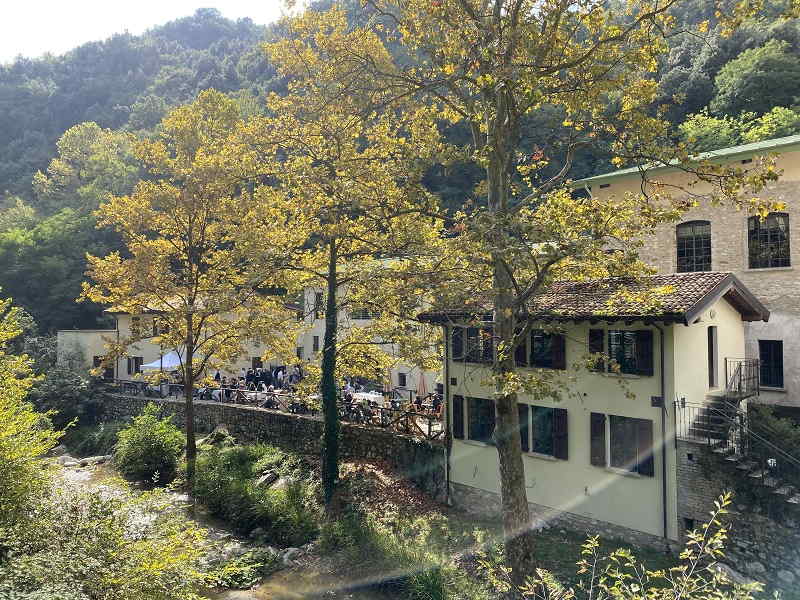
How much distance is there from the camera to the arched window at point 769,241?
1889 cm

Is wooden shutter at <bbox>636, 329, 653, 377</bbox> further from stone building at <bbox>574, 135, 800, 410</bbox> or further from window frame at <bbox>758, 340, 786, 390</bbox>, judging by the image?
window frame at <bbox>758, 340, 786, 390</bbox>

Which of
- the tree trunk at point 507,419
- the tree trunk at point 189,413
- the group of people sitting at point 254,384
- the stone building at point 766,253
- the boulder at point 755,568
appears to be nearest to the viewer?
the tree trunk at point 507,419

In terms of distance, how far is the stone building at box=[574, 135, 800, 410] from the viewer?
18.5m

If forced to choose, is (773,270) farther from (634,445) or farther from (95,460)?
(95,460)

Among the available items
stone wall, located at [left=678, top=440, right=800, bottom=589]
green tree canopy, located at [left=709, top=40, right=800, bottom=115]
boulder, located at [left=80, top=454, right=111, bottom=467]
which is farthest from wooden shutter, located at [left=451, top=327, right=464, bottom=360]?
green tree canopy, located at [left=709, top=40, right=800, bottom=115]

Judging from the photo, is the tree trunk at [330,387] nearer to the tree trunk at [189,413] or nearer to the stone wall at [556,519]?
the stone wall at [556,519]

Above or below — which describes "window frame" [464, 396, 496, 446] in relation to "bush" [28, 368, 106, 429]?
above

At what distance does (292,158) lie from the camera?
14.1 m

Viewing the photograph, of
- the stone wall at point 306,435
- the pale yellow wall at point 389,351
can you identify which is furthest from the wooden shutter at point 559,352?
the pale yellow wall at point 389,351

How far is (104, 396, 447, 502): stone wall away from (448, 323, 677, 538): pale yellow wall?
6.55 ft

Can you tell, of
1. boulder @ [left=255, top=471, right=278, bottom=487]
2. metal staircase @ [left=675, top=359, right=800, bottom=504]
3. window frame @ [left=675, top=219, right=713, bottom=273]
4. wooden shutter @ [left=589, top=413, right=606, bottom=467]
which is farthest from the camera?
window frame @ [left=675, top=219, right=713, bottom=273]

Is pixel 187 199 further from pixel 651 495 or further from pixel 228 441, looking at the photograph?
pixel 651 495

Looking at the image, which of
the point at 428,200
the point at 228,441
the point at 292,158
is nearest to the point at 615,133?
the point at 428,200

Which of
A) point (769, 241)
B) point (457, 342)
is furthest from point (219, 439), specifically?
point (769, 241)
